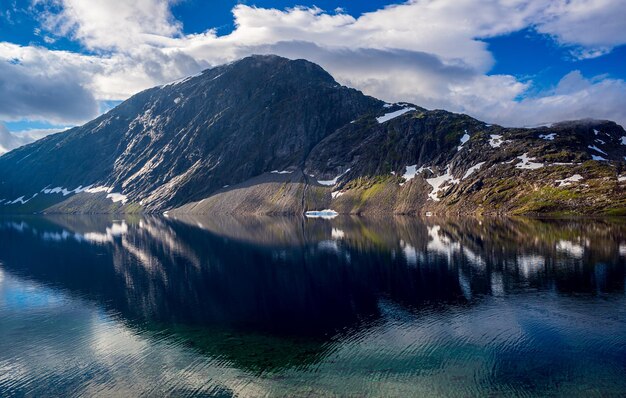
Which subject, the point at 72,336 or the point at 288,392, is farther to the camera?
the point at 72,336

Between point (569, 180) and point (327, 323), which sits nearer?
point (327, 323)

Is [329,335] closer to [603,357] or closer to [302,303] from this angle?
[302,303]

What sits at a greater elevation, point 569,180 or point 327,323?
point 569,180

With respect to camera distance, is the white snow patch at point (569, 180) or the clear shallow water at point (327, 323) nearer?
the clear shallow water at point (327, 323)

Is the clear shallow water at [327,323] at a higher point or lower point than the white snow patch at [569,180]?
lower

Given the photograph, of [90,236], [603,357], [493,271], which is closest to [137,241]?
[90,236]

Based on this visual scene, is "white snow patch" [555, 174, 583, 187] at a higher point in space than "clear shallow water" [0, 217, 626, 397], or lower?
higher

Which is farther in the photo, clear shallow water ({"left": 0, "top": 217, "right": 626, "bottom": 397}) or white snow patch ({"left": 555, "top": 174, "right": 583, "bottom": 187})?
white snow patch ({"left": 555, "top": 174, "right": 583, "bottom": 187})

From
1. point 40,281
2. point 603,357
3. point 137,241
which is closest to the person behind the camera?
point 603,357
